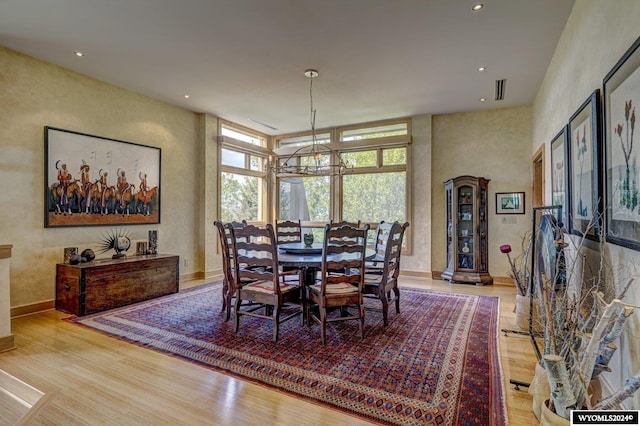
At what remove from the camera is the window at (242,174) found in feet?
21.2

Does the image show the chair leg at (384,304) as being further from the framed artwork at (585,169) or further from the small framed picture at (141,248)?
the small framed picture at (141,248)

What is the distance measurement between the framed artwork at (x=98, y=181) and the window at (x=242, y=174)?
1.36m

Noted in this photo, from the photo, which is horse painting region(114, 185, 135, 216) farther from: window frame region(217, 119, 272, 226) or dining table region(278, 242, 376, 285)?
dining table region(278, 242, 376, 285)

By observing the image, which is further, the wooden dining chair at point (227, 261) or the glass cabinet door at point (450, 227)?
the glass cabinet door at point (450, 227)

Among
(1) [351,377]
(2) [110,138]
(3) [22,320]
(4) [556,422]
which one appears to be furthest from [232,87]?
(4) [556,422]

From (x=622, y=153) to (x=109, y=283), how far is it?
5016 mm

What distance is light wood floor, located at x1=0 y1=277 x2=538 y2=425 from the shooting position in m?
1.95

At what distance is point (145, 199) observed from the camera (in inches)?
204

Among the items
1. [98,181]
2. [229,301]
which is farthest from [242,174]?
[229,301]

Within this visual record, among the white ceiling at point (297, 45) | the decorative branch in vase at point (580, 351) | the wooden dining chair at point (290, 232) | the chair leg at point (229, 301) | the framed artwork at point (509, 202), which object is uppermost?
the white ceiling at point (297, 45)

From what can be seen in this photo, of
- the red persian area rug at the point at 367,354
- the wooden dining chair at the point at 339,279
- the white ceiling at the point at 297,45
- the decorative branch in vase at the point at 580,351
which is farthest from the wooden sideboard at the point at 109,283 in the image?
the decorative branch in vase at the point at 580,351

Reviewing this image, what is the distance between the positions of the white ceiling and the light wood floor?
10.0ft

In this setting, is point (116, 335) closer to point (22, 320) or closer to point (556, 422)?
point (22, 320)

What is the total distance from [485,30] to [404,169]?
3.25 m
